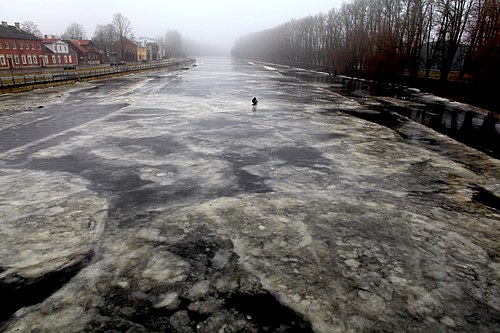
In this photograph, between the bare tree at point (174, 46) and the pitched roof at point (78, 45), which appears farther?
the bare tree at point (174, 46)

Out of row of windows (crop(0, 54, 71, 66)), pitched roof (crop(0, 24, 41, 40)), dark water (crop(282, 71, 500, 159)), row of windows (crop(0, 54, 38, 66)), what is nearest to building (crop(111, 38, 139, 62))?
row of windows (crop(0, 54, 71, 66))

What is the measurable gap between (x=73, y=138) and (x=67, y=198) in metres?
6.38

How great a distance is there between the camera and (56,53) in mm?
65250

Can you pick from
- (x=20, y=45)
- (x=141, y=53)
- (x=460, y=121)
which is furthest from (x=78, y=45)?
(x=460, y=121)

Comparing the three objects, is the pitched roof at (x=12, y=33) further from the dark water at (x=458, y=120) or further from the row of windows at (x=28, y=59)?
the dark water at (x=458, y=120)

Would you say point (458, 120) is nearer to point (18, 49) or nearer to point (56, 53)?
point (18, 49)

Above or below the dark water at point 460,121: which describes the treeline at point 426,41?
above

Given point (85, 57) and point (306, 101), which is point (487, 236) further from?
point (85, 57)

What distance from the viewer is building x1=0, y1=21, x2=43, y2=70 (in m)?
50.0

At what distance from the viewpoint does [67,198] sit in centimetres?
727

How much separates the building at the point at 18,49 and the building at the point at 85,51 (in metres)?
17.5

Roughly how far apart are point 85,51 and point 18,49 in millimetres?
26511

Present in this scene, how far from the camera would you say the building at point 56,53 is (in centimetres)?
6306

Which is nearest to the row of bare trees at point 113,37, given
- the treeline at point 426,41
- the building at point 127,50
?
the building at point 127,50
